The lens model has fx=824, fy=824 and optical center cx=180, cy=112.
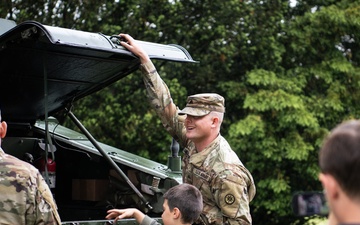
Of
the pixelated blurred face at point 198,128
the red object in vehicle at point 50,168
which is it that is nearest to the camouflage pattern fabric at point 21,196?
the pixelated blurred face at point 198,128

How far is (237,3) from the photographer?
13227mm

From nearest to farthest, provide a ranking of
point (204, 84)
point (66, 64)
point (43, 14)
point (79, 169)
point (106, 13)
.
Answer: point (66, 64) → point (79, 169) → point (43, 14) → point (106, 13) → point (204, 84)

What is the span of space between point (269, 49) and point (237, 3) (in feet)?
2.99

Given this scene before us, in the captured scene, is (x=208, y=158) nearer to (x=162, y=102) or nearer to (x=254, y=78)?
(x=162, y=102)

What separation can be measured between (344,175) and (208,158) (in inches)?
113

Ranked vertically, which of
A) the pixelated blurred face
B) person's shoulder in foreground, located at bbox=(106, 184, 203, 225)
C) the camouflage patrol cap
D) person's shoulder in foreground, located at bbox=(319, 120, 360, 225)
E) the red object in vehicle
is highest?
person's shoulder in foreground, located at bbox=(319, 120, 360, 225)

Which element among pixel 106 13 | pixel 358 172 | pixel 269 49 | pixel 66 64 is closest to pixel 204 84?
pixel 269 49

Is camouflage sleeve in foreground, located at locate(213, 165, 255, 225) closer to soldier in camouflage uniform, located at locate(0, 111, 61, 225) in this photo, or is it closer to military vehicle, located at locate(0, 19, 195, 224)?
Answer: military vehicle, located at locate(0, 19, 195, 224)

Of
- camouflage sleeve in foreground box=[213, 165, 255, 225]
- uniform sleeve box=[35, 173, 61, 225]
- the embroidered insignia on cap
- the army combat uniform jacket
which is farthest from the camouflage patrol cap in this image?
uniform sleeve box=[35, 173, 61, 225]

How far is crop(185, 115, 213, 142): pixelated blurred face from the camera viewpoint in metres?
4.84

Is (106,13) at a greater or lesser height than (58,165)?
greater

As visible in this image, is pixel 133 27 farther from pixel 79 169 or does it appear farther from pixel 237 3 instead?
pixel 79 169

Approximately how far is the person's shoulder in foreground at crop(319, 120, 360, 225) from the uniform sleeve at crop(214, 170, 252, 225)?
8.68ft

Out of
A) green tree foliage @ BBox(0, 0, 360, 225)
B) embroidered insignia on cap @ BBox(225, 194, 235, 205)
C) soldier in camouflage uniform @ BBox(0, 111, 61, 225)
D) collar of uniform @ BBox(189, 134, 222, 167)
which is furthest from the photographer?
green tree foliage @ BBox(0, 0, 360, 225)
